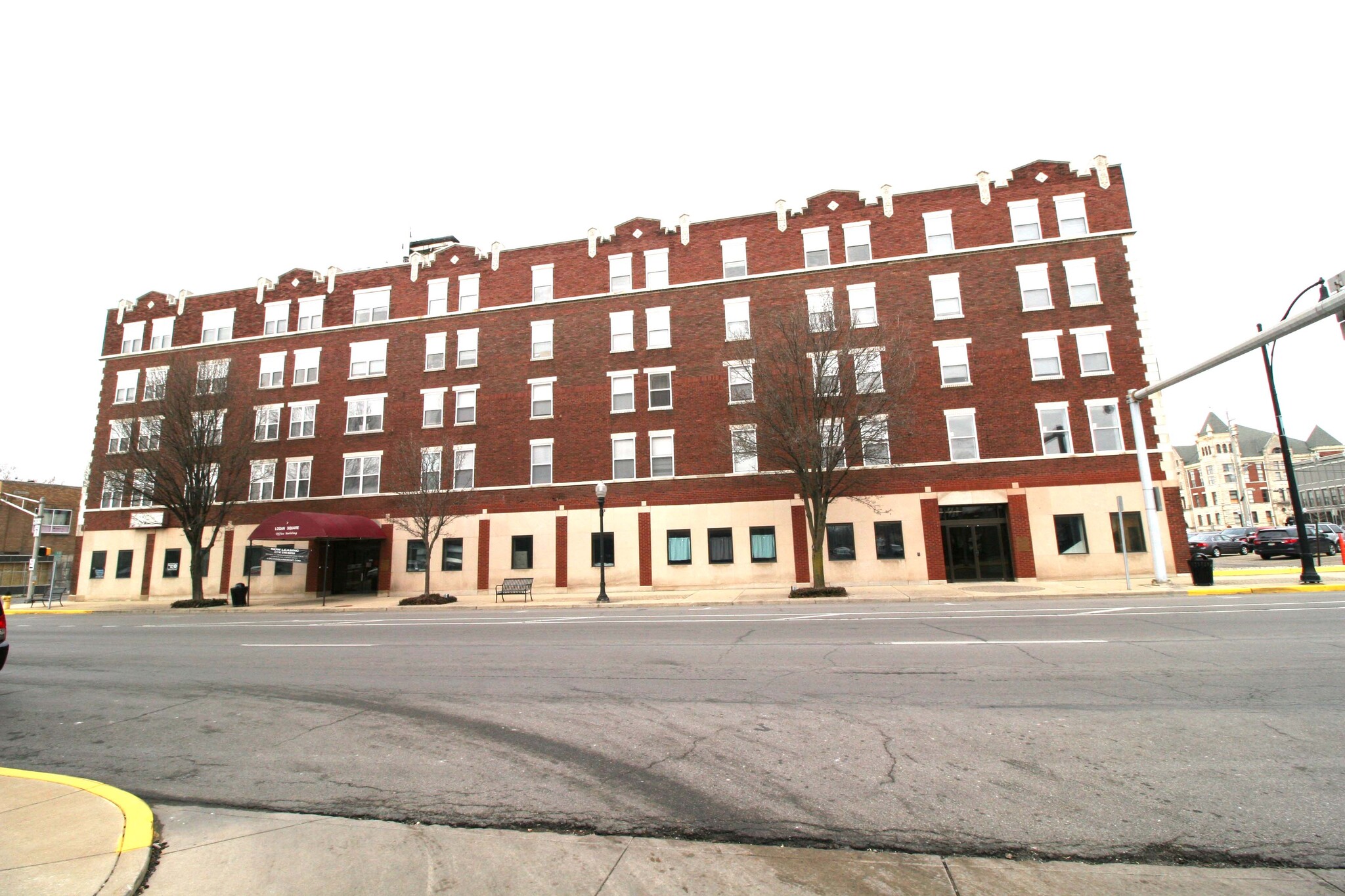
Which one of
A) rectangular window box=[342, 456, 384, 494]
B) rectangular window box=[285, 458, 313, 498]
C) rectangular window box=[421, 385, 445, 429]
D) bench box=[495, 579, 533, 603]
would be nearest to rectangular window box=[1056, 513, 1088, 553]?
bench box=[495, 579, 533, 603]

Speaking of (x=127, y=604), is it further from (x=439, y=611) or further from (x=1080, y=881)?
(x=1080, y=881)

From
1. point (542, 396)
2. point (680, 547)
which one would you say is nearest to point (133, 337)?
point (542, 396)

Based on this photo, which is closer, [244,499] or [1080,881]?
[1080,881]

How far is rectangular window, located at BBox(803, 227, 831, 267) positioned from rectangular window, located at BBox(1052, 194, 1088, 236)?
9.55 meters

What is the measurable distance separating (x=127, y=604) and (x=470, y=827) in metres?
→ 35.6

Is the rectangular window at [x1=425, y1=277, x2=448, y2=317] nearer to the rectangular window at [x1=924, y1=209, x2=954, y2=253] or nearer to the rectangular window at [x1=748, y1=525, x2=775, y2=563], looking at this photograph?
the rectangular window at [x1=748, y1=525, x2=775, y2=563]

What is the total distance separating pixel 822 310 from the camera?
87.8ft

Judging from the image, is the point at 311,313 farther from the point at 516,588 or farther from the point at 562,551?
the point at 516,588

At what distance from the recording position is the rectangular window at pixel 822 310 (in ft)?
81.1

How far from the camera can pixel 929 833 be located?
13.2ft

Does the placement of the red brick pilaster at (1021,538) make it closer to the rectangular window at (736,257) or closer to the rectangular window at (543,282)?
the rectangular window at (736,257)

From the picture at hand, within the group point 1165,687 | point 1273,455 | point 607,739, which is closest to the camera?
point 607,739

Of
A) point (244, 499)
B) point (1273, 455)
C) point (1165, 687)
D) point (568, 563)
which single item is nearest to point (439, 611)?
point (568, 563)

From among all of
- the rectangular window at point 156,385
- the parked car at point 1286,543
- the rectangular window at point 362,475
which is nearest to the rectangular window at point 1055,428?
the parked car at point 1286,543
